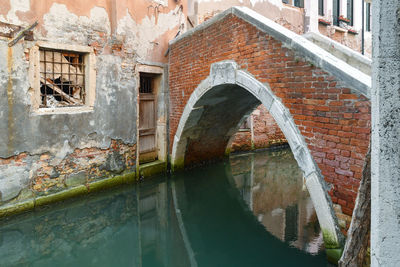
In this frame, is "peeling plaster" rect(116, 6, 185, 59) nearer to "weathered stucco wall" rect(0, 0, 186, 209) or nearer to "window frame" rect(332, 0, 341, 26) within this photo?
"weathered stucco wall" rect(0, 0, 186, 209)

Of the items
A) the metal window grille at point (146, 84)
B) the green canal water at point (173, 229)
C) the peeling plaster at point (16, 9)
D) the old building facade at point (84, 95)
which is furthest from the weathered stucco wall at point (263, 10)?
the green canal water at point (173, 229)

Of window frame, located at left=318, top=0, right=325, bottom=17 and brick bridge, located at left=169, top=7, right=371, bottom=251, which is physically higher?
window frame, located at left=318, top=0, right=325, bottom=17

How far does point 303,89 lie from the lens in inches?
125

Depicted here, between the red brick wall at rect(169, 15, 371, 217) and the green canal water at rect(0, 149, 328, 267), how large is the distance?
1.17 m

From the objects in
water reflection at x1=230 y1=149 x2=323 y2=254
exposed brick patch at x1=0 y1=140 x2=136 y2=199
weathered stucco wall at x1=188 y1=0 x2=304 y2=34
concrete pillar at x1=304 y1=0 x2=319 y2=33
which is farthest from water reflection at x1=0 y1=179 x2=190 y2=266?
concrete pillar at x1=304 y1=0 x2=319 y2=33

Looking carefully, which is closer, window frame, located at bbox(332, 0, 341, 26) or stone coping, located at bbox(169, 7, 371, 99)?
stone coping, located at bbox(169, 7, 371, 99)

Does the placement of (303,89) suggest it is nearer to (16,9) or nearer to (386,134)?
(386,134)

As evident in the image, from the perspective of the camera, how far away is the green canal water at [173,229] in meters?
3.42

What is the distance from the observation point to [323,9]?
10680 millimetres

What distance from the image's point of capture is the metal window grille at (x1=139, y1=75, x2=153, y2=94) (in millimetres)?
6488

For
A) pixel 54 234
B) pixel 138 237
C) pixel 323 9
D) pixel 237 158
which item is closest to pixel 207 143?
pixel 237 158

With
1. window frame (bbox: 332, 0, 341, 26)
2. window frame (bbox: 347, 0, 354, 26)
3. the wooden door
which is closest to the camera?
the wooden door

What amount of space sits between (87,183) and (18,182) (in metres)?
1.13

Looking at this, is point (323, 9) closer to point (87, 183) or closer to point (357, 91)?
point (357, 91)
